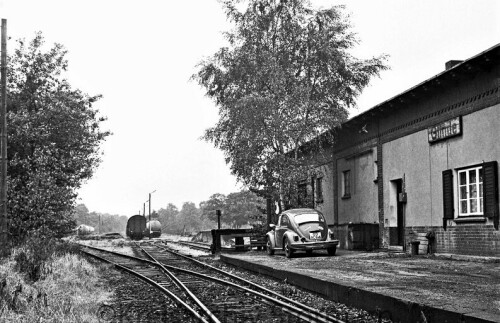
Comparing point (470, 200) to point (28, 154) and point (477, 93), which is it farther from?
point (28, 154)

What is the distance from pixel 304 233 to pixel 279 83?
7.42 meters

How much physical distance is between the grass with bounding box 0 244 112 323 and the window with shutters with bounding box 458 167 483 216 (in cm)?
980

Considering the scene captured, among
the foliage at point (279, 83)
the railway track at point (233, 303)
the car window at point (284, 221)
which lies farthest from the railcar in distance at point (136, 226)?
the railway track at point (233, 303)

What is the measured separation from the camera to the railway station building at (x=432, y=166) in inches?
578

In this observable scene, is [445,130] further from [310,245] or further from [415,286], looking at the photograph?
[415,286]

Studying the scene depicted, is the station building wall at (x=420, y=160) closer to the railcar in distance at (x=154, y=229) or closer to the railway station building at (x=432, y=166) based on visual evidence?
the railway station building at (x=432, y=166)

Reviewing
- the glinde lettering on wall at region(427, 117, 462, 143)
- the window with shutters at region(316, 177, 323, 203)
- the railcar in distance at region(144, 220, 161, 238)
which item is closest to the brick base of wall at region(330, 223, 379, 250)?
the glinde lettering on wall at region(427, 117, 462, 143)

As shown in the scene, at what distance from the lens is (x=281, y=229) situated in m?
19.8

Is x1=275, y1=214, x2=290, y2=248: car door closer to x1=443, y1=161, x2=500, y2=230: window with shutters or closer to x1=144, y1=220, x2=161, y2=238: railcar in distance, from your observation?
x1=443, y1=161, x2=500, y2=230: window with shutters

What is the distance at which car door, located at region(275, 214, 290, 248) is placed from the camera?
64.3ft

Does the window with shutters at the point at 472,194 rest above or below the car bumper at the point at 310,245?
above

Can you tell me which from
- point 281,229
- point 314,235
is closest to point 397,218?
point 314,235

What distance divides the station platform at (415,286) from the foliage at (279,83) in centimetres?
827

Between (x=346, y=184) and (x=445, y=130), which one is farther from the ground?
(x=445, y=130)
